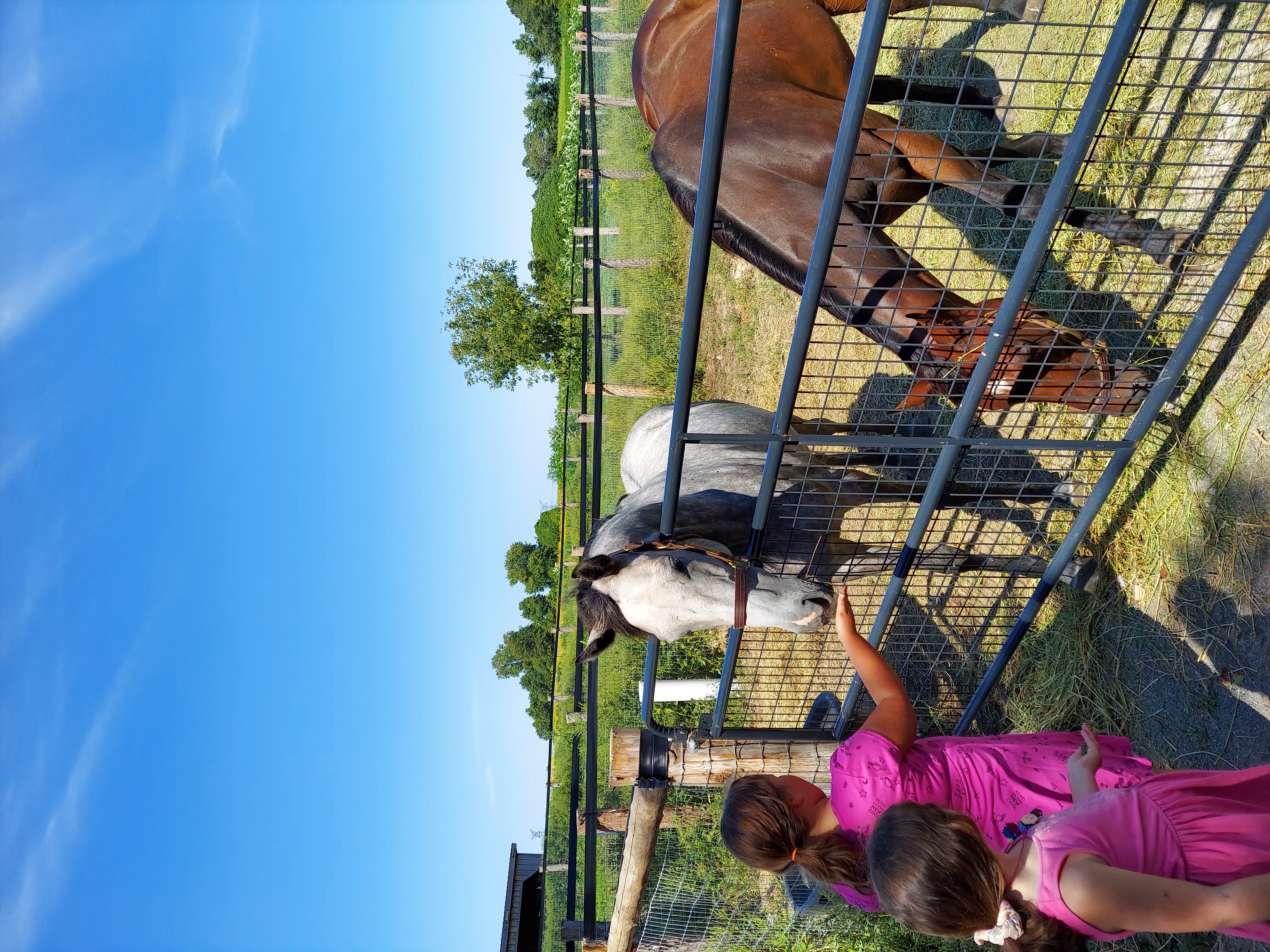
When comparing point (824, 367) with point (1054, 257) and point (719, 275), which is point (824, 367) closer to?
point (1054, 257)


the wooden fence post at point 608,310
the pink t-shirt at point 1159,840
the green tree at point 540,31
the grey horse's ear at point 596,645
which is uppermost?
the green tree at point 540,31

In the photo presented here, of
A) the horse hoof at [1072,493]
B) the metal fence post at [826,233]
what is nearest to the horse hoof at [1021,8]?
the metal fence post at [826,233]

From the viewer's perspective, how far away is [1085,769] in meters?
1.92

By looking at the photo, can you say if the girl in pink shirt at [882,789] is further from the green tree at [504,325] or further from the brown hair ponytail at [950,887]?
the green tree at [504,325]

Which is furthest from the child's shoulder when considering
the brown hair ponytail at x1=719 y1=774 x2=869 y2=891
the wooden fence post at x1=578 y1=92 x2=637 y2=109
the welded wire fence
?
the wooden fence post at x1=578 y1=92 x2=637 y2=109

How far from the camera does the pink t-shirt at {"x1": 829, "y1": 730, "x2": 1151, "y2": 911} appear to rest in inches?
81.5

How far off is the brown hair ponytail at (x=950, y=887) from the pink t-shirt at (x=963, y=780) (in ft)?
1.45

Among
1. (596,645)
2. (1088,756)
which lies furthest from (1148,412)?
(596,645)

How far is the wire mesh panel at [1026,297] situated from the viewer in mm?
2557

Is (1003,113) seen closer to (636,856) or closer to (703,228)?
(703,228)

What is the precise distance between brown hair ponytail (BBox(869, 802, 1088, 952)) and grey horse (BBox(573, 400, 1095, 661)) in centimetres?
105

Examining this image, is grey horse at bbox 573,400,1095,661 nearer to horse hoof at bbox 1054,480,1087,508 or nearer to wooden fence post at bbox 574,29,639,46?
horse hoof at bbox 1054,480,1087,508

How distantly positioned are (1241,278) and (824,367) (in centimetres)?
318

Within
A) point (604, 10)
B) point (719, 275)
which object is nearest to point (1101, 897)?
point (719, 275)
